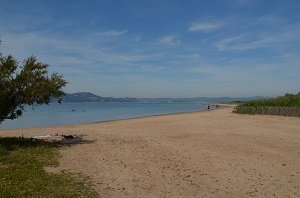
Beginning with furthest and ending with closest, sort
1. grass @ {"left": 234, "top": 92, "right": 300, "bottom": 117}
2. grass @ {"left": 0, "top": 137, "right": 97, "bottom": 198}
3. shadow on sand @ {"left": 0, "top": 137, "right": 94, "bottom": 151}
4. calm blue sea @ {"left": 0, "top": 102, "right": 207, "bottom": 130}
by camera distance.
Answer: calm blue sea @ {"left": 0, "top": 102, "right": 207, "bottom": 130} → grass @ {"left": 234, "top": 92, "right": 300, "bottom": 117} → shadow on sand @ {"left": 0, "top": 137, "right": 94, "bottom": 151} → grass @ {"left": 0, "top": 137, "right": 97, "bottom": 198}

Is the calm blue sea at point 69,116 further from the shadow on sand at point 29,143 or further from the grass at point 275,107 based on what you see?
the grass at point 275,107

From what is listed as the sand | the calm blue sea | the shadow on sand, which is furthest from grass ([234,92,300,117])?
the shadow on sand

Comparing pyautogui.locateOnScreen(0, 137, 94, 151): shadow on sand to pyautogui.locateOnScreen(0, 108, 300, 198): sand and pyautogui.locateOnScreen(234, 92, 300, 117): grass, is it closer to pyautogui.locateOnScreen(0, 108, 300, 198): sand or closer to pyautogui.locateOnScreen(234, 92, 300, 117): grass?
pyautogui.locateOnScreen(0, 108, 300, 198): sand

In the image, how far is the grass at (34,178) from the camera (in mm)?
10633

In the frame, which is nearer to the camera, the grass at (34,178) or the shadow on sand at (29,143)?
the grass at (34,178)

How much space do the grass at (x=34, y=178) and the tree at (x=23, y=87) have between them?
322 cm

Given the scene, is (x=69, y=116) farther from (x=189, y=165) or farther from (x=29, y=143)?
(x=189, y=165)

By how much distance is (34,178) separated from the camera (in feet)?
39.5

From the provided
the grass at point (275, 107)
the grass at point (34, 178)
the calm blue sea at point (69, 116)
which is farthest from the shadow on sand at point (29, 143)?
the grass at point (275, 107)

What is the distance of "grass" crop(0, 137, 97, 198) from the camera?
10.6m

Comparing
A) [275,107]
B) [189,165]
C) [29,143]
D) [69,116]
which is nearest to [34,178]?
[189,165]

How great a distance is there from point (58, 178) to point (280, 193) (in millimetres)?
6489

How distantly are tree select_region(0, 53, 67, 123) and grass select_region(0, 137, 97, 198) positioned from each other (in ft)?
10.6

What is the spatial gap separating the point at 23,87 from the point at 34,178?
8676 millimetres
